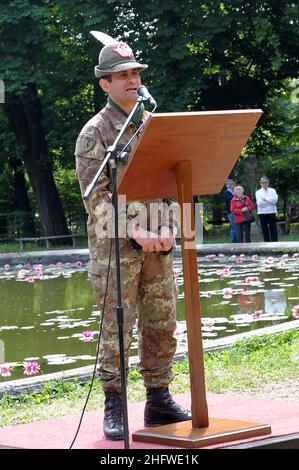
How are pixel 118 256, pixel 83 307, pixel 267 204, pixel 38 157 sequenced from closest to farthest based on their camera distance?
pixel 118 256, pixel 83 307, pixel 267 204, pixel 38 157

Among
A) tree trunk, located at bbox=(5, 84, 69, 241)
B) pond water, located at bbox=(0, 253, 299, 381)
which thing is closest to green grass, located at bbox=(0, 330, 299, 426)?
pond water, located at bbox=(0, 253, 299, 381)

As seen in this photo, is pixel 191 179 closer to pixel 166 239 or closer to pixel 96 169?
pixel 166 239

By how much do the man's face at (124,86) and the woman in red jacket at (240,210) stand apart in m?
18.3

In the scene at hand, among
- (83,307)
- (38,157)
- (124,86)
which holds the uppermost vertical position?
(38,157)

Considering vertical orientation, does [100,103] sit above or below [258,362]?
above

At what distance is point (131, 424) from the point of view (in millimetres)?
6016

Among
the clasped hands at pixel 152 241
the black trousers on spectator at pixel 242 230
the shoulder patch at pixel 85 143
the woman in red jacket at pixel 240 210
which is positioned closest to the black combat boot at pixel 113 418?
the clasped hands at pixel 152 241

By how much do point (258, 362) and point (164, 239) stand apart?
2.59 m

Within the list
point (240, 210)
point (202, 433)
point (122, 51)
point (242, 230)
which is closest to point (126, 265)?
point (202, 433)

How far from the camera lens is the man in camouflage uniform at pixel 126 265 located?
5723mm

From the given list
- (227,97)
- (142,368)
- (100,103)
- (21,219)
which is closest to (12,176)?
(21,219)

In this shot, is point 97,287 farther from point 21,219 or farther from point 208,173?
point 21,219

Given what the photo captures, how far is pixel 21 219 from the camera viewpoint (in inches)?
1409

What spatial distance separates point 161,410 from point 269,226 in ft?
61.7
